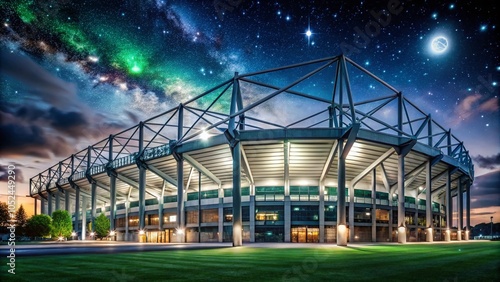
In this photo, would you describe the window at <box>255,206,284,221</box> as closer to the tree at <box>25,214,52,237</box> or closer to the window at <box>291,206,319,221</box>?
the window at <box>291,206,319,221</box>

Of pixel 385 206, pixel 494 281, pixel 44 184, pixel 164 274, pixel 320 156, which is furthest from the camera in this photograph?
pixel 44 184

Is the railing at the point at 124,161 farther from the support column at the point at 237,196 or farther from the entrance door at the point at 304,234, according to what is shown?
the entrance door at the point at 304,234

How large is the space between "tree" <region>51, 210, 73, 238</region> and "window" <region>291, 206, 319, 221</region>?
45.4 m

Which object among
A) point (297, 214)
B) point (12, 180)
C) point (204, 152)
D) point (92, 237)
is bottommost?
point (92, 237)

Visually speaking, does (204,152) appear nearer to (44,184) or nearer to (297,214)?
(297,214)

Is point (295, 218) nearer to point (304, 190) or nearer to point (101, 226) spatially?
point (304, 190)

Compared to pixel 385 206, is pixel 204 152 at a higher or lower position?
higher

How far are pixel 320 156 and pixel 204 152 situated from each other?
1680 centimetres

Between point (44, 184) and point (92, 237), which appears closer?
point (92, 237)

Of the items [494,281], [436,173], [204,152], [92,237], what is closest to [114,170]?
[92,237]

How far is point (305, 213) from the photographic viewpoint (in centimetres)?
6094

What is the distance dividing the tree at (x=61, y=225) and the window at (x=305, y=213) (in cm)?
4542

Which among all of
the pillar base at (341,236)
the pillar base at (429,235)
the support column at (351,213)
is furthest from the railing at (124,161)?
the pillar base at (429,235)

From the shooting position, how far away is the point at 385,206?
67.2 m
